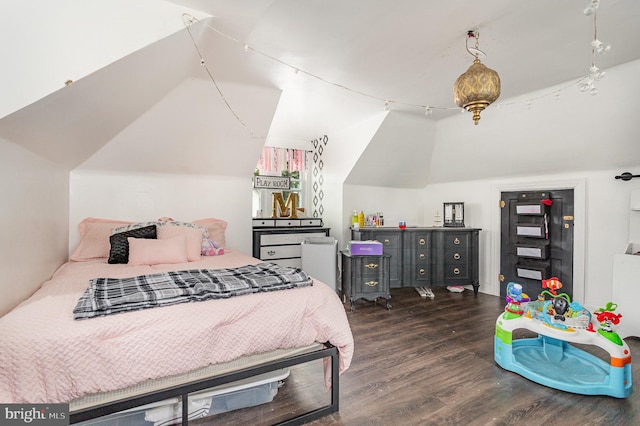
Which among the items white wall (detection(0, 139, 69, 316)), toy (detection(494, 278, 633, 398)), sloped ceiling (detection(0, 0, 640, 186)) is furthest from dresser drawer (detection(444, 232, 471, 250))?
white wall (detection(0, 139, 69, 316))

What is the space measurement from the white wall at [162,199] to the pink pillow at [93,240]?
0.16 m

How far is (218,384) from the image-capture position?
1.47 meters

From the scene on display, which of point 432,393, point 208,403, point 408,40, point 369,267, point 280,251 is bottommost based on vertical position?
point 432,393

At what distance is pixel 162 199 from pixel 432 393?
3303 millimetres

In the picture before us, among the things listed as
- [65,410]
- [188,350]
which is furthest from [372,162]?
[65,410]

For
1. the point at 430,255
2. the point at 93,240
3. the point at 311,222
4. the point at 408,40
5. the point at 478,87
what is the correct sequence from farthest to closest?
the point at 311,222 < the point at 430,255 < the point at 93,240 < the point at 408,40 < the point at 478,87

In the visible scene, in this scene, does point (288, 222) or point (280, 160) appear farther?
point (280, 160)

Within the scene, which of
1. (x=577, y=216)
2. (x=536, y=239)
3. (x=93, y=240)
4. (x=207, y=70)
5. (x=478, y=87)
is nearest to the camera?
(x=478, y=87)

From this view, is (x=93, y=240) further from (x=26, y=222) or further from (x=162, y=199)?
(x=26, y=222)

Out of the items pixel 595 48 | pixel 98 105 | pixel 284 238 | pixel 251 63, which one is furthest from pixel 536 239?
pixel 98 105

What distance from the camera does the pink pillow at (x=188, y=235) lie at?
2877 mm

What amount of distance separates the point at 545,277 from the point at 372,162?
8.33 feet

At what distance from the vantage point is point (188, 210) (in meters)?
3.74

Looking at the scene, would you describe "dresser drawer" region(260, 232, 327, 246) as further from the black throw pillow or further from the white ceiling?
the white ceiling
